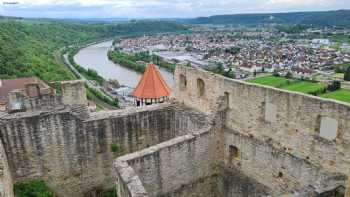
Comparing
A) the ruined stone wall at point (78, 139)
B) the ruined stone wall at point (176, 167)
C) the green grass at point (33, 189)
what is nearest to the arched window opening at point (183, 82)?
the ruined stone wall at point (78, 139)

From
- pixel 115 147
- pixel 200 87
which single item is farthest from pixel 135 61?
pixel 115 147

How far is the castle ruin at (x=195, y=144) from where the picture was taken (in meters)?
7.54

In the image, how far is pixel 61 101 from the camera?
962 cm

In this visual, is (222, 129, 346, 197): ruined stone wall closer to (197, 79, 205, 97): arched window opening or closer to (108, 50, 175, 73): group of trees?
(197, 79, 205, 97): arched window opening

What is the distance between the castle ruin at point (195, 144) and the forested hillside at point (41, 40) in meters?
28.7

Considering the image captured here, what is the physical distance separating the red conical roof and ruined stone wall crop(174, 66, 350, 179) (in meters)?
5.60

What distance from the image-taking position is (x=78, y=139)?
981cm

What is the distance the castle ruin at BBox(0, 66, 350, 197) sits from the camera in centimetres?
754

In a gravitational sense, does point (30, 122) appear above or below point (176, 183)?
above

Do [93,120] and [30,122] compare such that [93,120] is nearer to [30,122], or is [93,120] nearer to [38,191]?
[30,122]

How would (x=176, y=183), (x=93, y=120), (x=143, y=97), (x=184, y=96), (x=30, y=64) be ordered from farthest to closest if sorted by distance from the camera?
(x=30, y=64), (x=143, y=97), (x=184, y=96), (x=93, y=120), (x=176, y=183)

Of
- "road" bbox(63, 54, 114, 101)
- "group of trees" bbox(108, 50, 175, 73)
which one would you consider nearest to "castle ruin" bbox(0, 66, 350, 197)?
"road" bbox(63, 54, 114, 101)

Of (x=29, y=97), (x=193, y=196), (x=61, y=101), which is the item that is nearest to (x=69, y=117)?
(x=61, y=101)

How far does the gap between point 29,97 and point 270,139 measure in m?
6.78
